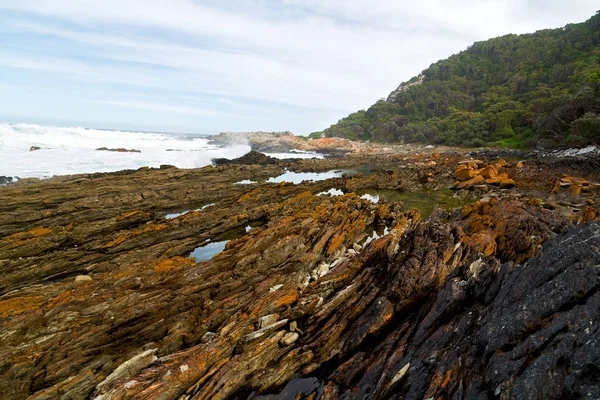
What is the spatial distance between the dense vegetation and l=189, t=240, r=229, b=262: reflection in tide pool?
54.2 metres

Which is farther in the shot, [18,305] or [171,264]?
[171,264]

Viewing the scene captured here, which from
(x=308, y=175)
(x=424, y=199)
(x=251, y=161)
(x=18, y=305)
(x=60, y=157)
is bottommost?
(x=18, y=305)

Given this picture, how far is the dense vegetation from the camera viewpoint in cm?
5353

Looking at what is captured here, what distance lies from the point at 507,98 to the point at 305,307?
11377 cm

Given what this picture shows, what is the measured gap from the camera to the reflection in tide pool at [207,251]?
19.8 m

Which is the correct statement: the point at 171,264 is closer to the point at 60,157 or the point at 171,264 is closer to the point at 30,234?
the point at 30,234

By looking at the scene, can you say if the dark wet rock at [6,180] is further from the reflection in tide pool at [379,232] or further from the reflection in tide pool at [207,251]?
the reflection in tide pool at [379,232]

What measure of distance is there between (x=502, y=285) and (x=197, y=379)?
1006 cm

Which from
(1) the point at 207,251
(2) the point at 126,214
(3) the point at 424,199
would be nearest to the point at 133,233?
(2) the point at 126,214

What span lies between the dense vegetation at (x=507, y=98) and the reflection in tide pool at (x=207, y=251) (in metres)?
54.2

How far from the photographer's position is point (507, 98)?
94.2 metres

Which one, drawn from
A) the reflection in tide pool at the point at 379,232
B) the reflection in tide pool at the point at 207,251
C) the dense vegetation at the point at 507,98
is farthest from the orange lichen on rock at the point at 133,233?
the dense vegetation at the point at 507,98

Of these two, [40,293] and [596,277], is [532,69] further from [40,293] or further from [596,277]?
[40,293]

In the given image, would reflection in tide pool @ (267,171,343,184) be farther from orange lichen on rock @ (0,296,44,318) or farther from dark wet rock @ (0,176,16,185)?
orange lichen on rock @ (0,296,44,318)
